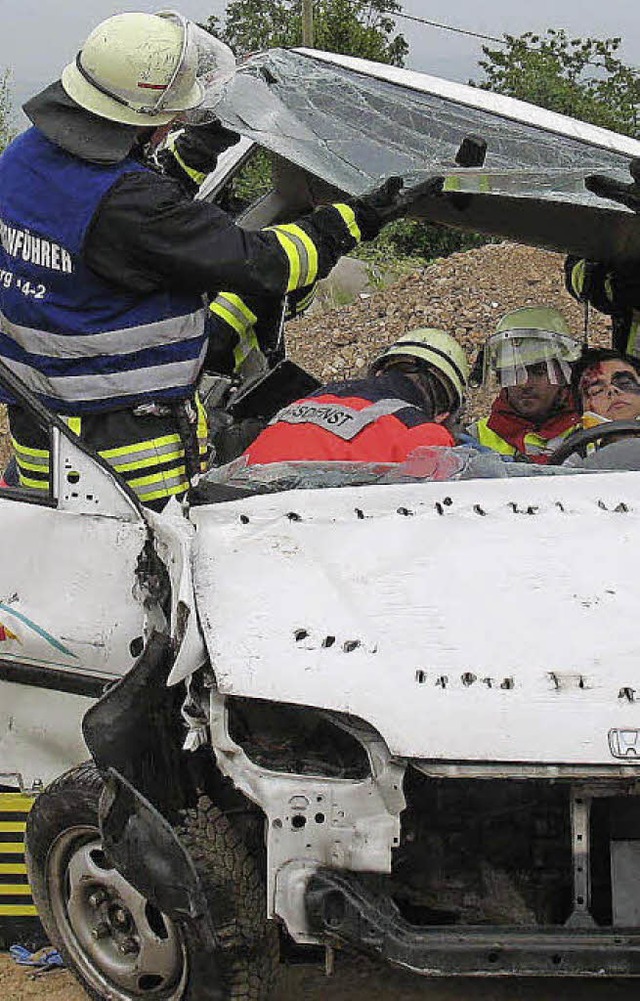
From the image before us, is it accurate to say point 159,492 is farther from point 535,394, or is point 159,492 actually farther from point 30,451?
point 535,394

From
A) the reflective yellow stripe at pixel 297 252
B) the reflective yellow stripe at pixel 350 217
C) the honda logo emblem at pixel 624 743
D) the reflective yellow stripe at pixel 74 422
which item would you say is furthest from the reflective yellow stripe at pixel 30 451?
the honda logo emblem at pixel 624 743

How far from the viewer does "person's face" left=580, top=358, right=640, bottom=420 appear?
14.7ft

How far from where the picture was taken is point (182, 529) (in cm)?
314

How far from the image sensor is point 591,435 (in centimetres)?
359

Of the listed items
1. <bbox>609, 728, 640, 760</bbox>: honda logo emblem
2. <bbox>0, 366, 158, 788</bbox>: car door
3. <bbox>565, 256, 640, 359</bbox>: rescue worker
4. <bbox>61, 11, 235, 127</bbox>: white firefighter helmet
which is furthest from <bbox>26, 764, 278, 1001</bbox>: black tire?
<bbox>565, 256, 640, 359</bbox>: rescue worker

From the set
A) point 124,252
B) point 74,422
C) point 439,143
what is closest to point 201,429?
point 74,422

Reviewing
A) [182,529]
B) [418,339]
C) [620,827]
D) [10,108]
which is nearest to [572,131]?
[418,339]

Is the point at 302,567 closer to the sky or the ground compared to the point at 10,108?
closer to the ground

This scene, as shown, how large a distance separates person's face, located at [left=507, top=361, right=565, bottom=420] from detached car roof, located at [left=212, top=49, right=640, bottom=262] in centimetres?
46

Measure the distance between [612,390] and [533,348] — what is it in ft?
1.47

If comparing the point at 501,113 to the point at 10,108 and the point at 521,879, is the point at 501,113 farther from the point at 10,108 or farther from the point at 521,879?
the point at 10,108

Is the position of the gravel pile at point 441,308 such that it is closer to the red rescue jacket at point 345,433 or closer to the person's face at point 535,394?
the person's face at point 535,394

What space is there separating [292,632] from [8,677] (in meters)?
1.00

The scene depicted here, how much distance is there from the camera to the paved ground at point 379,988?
11.1 feet
